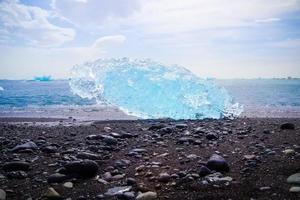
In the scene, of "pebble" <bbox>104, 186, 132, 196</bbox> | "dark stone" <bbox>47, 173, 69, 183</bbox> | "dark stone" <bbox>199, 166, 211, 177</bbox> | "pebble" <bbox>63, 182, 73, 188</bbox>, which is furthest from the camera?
"dark stone" <bbox>199, 166, 211, 177</bbox>

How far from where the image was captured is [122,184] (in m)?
5.38

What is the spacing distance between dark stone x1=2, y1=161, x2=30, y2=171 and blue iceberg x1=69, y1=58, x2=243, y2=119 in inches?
319

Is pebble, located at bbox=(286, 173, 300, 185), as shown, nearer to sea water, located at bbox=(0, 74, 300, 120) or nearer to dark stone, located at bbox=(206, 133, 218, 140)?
dark stone, located at bbox=(206, 133, 218, 140)

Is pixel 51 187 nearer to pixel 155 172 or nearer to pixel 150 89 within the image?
pixel 155 172

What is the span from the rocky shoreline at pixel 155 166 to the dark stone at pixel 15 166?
0.02 meters

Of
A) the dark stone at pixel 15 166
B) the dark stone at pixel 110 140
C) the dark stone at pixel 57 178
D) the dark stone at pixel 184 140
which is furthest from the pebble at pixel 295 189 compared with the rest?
the dark stone at pixel 110 140

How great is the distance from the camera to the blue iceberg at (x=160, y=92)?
45.3ft

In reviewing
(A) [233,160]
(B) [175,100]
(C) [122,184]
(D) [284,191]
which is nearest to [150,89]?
(B) [175,100]

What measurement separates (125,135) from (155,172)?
3.55m

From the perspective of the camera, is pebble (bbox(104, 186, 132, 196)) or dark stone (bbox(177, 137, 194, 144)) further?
dark stone (bbox(177, 137, 194, 144))

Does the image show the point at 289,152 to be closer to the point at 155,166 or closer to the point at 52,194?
the point at 155,166

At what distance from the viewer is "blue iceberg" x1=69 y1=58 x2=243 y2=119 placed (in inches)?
544

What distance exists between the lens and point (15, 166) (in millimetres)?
6164

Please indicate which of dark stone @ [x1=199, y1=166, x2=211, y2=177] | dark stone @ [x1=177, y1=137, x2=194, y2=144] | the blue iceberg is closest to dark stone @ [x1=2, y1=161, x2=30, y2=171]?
dark stone @ [x1=199, y1=166, x2=211, y2=177]
